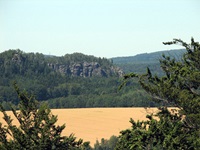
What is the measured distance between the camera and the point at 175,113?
23.7m

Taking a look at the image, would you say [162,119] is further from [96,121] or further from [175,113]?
[96,121]

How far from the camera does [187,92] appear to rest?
24.3 m

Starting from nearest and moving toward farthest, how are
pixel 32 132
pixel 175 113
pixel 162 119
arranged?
pixel 162 119
pixel 175 113
pixel 32 132

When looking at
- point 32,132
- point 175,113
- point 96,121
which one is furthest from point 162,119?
point 96,121

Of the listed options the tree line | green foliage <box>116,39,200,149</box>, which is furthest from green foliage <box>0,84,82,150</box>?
green foliage <box>116,39,200,149</box>

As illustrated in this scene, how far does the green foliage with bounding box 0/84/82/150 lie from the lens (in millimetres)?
26766

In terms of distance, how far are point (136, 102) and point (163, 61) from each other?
14771 centimetres

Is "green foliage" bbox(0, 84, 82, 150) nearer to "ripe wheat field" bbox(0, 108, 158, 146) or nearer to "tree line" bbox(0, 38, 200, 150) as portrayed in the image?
"tree line" bbox(0, 38, 200, 150)

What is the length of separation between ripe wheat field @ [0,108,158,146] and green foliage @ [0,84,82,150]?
71.0 meters

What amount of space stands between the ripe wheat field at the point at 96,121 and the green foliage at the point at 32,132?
71.0 m

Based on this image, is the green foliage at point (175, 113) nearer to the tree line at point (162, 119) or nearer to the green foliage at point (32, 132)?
the tree line at point (162, 119)

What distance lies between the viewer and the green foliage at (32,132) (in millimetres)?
26766

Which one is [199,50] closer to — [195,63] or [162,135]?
[195,63]

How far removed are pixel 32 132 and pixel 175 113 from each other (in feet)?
31.8
